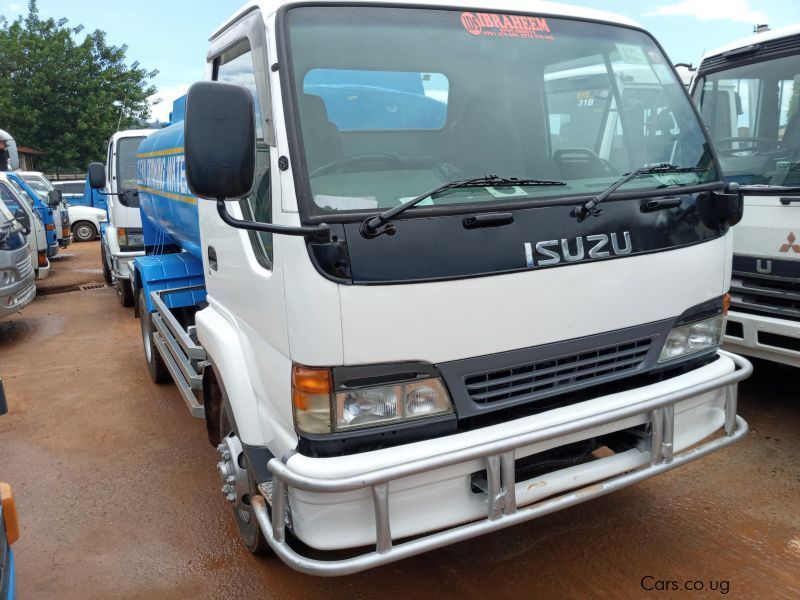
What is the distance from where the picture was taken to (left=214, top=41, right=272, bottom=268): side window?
2525mm

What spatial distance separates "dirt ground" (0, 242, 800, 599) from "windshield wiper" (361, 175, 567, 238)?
1689 mm

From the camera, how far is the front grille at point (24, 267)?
24.7 ft

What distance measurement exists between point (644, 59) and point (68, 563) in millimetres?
3666

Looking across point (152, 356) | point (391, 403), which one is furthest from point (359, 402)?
point (152, 356)

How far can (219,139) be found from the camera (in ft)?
7.18

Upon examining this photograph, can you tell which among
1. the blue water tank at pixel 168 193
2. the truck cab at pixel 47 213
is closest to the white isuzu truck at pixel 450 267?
the blue water tank at pixel 168 193

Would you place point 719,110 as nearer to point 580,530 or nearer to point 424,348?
point 580,530

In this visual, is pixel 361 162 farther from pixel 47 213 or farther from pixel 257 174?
pixel 47 213

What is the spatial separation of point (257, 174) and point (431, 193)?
2.67 feet

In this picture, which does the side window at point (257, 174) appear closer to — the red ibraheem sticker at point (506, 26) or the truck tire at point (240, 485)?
the truck tire at point (240, 485)

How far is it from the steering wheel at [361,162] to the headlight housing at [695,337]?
1352mm

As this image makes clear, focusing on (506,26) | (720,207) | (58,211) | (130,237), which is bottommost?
(130,237)

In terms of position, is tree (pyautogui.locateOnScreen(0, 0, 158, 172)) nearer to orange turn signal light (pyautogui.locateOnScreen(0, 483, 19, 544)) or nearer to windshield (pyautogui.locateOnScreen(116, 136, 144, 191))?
windshield (pyautogui.locateOnScreen(116, 136, 144, 191))

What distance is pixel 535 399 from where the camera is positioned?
245cm
